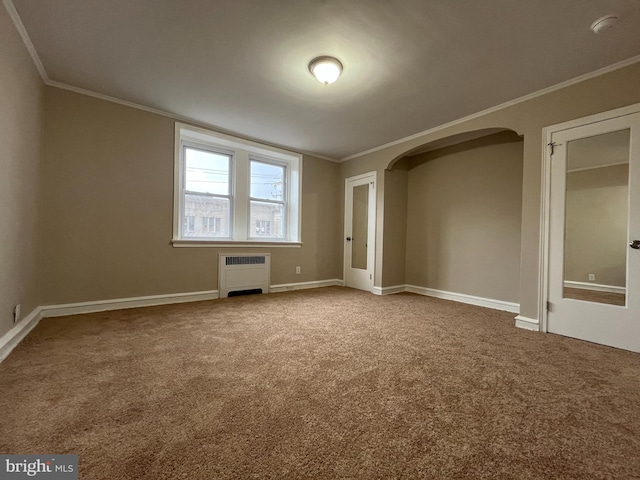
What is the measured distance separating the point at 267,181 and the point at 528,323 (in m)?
4.20

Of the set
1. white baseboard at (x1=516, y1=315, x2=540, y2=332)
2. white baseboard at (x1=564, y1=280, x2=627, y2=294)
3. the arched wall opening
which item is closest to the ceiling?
the arched wall opening

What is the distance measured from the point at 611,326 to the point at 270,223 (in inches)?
174

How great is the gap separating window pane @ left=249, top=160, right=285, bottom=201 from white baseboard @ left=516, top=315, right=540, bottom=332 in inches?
154

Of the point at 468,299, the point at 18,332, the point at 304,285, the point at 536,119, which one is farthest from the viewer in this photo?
the point at 304,285

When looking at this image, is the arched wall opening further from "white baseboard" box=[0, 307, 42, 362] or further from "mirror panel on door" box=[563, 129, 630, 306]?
"white baseboard" box=[0, 307, 42, 362]

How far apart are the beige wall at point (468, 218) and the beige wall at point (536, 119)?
0.76 m

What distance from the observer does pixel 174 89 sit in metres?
3.00

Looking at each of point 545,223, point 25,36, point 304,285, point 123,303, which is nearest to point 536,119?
point 545,223

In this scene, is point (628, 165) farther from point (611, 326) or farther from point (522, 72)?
point (611, 326)

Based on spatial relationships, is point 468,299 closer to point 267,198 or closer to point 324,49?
point 267,198

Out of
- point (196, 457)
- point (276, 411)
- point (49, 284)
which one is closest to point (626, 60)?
point (276, 411)

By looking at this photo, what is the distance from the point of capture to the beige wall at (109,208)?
298 cm

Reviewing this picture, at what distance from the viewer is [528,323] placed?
2883 millimetres

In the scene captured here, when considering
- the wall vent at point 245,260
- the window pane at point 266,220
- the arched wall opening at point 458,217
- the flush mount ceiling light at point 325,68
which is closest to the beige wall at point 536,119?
the arched wall opening at point 458,217
